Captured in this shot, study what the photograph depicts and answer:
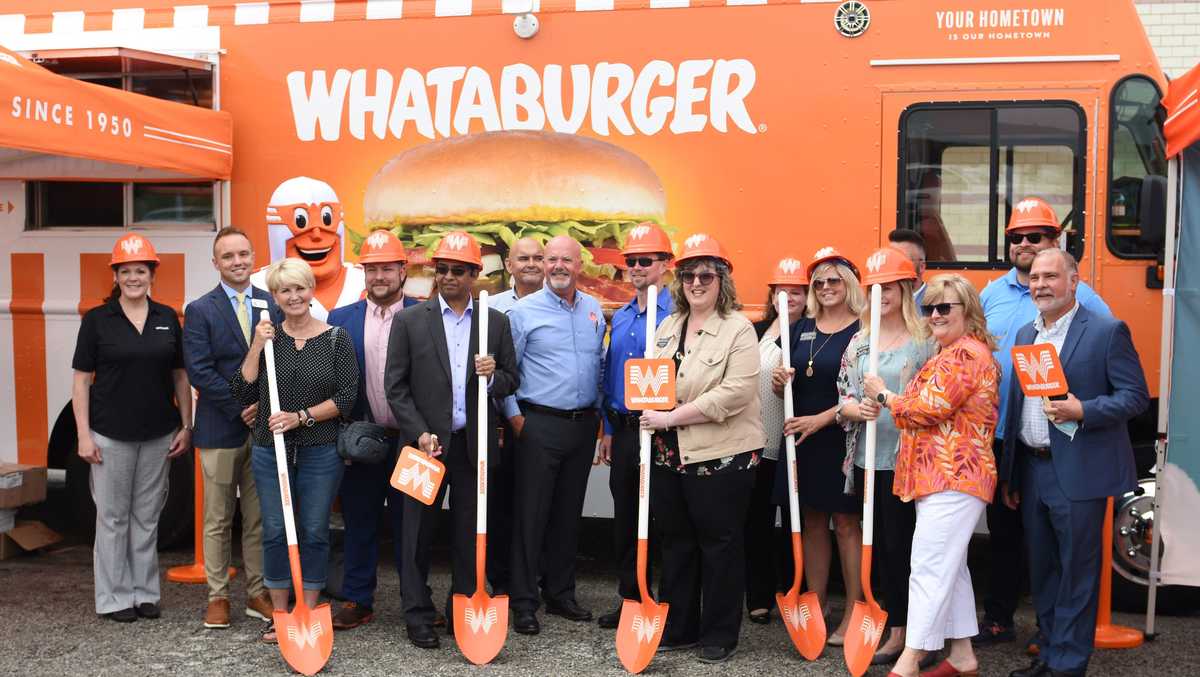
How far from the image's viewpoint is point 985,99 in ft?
19.7

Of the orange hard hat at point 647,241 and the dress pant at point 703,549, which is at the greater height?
the orange hard hat at point 647,241

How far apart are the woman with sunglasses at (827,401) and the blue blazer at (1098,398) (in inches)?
36.9

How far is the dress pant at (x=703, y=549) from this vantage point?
203 inches

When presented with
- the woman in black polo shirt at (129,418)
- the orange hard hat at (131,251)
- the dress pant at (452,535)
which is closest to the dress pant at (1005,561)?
the dress pant at (452,535)

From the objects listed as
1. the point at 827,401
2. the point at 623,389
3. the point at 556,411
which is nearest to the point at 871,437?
the point at 827,401

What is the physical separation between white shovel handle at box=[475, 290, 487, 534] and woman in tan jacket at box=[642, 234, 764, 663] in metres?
0.74

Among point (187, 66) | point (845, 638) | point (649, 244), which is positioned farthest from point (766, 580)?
point (187, 66)

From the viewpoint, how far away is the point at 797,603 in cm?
538

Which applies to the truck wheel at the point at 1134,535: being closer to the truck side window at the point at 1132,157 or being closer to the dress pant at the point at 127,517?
the truck side window at the point at 1132,157

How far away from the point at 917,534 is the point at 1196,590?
2.54 m

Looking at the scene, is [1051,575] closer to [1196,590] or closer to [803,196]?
[1196,590]

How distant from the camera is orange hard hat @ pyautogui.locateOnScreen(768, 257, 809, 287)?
5.73m

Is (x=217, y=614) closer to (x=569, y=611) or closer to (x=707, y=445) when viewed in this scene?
(x=569, y=611)

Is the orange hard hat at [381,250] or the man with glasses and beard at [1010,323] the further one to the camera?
the orange hard hat at [381,250]
